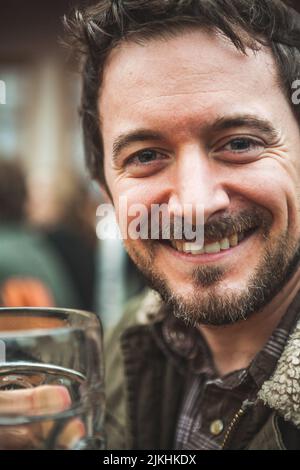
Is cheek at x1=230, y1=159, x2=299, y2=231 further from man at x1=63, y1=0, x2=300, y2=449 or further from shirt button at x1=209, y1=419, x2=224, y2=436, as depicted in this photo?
shirt button at x1=209, y1=419, x2=224, y2=436

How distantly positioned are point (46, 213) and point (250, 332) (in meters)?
1.35

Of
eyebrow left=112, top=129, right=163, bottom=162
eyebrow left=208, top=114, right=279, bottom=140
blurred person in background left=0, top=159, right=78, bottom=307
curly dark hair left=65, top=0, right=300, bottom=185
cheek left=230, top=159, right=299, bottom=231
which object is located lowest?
blurred person in background left=0, top=159, right=78, bottom=307

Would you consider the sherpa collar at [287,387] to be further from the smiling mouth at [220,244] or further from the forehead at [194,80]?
the forehead at [194,80]

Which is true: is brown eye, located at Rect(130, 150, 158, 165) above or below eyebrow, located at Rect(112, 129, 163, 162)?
below

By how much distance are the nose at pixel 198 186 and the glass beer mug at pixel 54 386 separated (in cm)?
21

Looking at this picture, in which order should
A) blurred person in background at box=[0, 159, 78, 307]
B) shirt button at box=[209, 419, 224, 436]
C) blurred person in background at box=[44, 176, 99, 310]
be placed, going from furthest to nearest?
blurred person in background at box=[44, 176, 99, 310] → blurred person in background at box=[0, 159, 78, 307] → shirt button at box=[209, 419, 224, 436]

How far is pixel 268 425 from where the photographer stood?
83 centimetres

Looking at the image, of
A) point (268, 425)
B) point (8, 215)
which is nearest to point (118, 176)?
point (268, 425)

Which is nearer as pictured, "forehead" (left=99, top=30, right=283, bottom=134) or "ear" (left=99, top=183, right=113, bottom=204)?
"forehead" (left=99, top=30, right=283, bottom=134)

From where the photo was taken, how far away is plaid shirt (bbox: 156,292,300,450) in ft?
2.89

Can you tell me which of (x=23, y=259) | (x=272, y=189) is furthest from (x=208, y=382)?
(x=23, y=259)

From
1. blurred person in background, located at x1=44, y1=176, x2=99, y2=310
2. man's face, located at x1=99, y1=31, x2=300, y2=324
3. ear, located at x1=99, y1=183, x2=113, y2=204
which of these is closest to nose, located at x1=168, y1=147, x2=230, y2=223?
man's face, located at x1=99, y1=31, x2=300, y2=324
